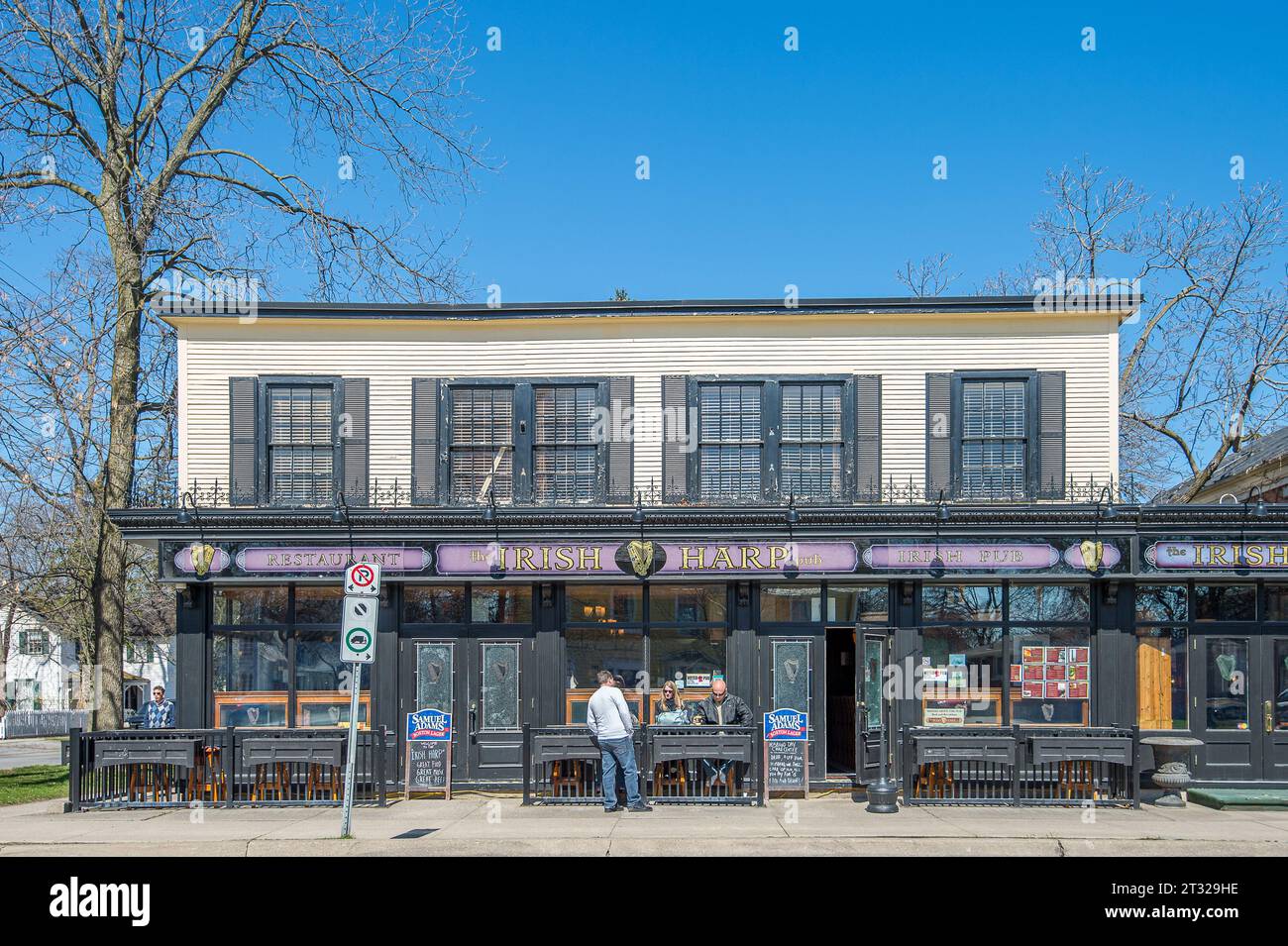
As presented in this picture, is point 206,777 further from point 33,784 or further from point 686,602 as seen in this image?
point 33,784

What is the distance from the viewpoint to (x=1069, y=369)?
17.1 m

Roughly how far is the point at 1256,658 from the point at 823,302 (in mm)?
8341

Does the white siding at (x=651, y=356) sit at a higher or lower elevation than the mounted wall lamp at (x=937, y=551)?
higher

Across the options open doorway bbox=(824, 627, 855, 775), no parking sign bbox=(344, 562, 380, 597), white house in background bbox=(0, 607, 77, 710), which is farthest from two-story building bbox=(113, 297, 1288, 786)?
white house in background bbox=(0, 607, 77, 710)

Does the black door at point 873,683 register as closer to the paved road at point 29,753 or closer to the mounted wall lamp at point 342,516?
the mounted wall lamp at point 342,516

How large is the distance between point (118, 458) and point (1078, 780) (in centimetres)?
1664

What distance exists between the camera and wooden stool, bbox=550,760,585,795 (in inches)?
595

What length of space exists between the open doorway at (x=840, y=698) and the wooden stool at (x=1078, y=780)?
3829 millimetres

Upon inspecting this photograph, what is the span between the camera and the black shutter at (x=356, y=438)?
17.0m

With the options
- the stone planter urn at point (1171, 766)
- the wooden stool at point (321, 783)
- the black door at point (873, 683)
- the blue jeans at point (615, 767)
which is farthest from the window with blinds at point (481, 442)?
the stone planter urn at point (1171, 766)

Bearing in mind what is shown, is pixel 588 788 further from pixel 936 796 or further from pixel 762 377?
pixel 762 377

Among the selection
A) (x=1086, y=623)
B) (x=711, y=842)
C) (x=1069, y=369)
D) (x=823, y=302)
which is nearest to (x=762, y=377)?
(x=823, y=302)

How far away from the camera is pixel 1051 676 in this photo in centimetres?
1656

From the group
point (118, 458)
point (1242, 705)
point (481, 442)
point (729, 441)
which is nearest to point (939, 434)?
point (729, 441)
